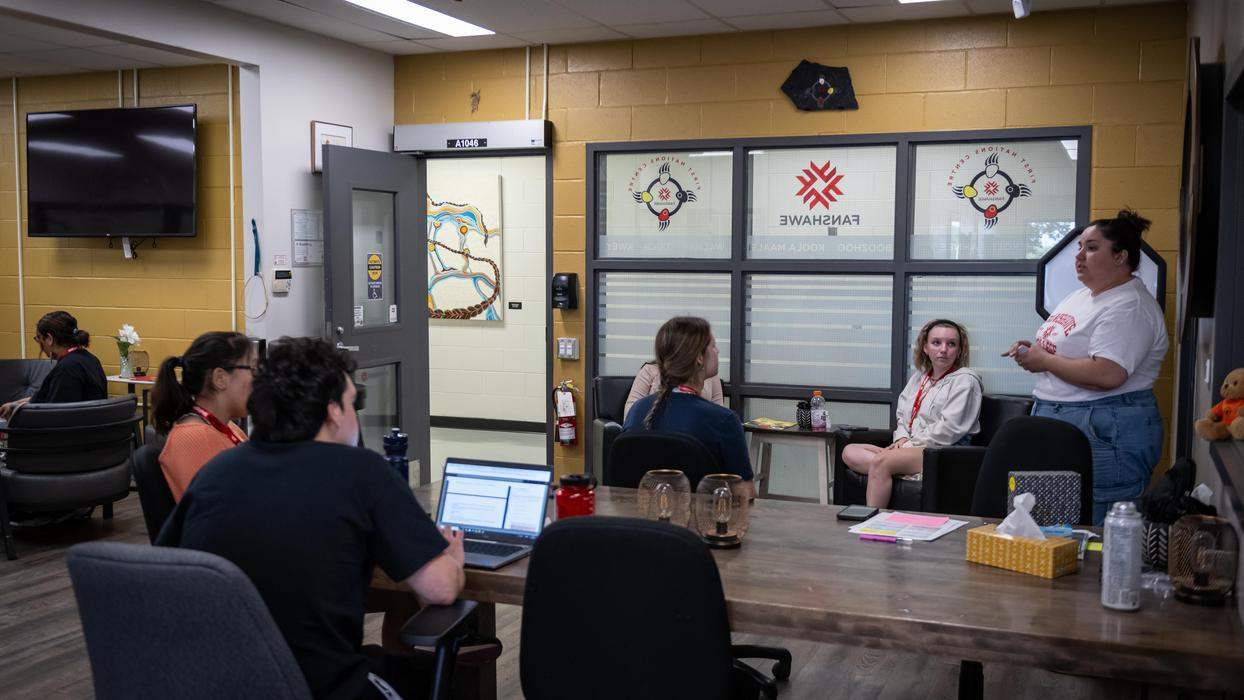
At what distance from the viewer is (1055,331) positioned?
3.62 metres

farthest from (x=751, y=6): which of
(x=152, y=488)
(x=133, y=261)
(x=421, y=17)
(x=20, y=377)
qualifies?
(x=20, y=377)

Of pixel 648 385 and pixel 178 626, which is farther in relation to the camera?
pixel 648 385

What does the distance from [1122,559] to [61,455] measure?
16.0 ft

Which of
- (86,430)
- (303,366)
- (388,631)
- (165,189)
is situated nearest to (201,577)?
(303,366)

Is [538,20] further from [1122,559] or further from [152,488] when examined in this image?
[1122,559]

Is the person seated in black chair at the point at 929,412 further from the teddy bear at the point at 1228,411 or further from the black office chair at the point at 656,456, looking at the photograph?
the teddy bear at the point at 1228,411

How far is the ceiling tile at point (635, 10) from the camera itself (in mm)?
5172

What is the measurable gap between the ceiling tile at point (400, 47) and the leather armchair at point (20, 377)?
2.64 meters

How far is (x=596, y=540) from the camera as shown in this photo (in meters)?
1.98

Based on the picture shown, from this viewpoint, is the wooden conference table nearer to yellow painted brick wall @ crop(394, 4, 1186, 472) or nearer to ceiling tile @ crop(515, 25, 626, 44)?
yellow painted brick wall @ crop(394, 4, 1186, 472)

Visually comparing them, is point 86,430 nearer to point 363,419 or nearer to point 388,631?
point 363,419

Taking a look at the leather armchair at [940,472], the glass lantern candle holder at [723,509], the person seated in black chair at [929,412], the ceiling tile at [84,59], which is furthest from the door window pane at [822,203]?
the ceiling tile at [84,59]

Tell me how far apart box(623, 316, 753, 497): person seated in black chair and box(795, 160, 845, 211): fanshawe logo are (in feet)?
8.30

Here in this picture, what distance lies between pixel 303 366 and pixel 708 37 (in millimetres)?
4257
